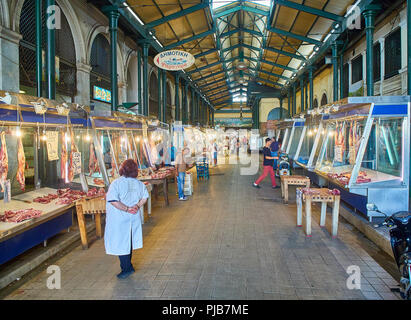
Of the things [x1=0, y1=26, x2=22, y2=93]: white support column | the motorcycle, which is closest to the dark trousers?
the motorcycle

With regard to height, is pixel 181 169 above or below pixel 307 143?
below

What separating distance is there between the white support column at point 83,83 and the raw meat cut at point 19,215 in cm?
618

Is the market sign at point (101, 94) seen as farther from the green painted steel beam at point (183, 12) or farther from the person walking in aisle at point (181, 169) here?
the person walking in aisle at point (181, 169)

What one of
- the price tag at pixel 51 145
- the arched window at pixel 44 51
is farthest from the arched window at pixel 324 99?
the price tag at pixel 51 145

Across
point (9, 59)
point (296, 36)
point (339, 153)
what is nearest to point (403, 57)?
point (339, 153)

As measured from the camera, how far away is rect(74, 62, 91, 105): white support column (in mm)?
10047

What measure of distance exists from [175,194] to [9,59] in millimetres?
5829

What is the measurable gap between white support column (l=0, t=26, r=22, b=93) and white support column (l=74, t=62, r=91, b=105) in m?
2.84

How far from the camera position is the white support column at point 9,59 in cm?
677

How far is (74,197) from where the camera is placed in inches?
228

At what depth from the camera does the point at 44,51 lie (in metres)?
8.70

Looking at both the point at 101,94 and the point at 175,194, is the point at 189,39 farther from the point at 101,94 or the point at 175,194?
the point at 175,194

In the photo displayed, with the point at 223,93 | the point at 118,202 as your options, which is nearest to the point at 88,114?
the point at 118,202

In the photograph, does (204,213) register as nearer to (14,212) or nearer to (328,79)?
(14,212)
